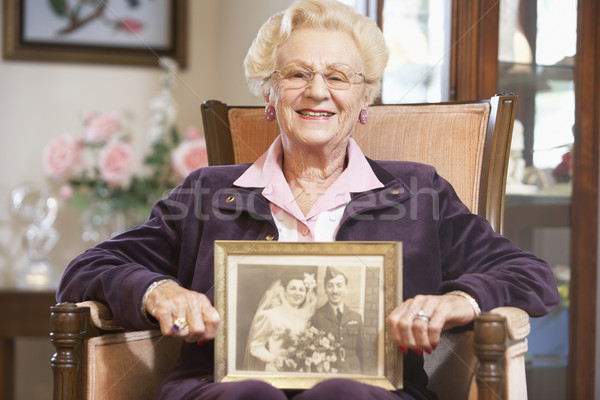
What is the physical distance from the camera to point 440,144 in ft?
5.62

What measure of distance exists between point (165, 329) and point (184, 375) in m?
0.18

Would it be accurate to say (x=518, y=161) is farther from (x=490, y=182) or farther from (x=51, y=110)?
(x=51, y=110)

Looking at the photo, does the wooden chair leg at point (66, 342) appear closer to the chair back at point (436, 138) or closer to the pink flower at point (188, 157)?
the chair back at point (436, 138)

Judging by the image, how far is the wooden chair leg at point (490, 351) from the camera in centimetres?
109

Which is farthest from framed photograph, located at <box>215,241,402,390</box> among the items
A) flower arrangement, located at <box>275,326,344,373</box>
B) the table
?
the table

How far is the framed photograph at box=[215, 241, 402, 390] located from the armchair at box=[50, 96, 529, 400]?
173 mm

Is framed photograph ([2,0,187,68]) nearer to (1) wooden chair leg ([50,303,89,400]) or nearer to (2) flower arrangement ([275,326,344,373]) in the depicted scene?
(1) wooden chair leg ([50,303,89,400])

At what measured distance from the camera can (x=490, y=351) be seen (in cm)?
109

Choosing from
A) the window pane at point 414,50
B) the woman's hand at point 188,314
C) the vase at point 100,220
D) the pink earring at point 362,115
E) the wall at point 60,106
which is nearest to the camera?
the woman's hand at point 188,314

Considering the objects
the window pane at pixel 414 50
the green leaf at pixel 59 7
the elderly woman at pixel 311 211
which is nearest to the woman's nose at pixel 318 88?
the elderly woman at pixel 311 211

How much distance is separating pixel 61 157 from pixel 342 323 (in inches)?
83.5

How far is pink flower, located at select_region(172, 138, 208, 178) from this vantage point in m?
2.95

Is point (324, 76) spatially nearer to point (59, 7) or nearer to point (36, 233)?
point (36, 233)

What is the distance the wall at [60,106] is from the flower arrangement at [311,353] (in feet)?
6.76
